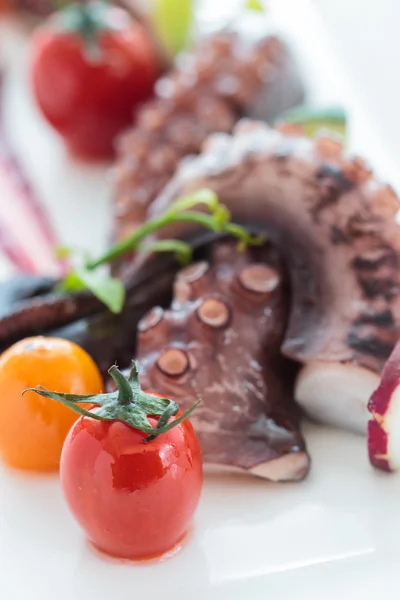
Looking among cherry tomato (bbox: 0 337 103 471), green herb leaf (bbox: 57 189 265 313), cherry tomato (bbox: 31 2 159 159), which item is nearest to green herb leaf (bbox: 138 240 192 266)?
green herb leaf (bbox: 57 189 265 313)

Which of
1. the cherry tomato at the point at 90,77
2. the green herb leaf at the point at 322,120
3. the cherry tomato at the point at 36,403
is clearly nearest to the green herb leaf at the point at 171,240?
the cherry tomato at the point at 36,403

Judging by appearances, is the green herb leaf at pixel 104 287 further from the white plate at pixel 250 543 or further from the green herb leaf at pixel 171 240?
the white plate at pixel 250 543

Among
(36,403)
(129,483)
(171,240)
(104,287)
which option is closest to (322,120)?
(171,240)

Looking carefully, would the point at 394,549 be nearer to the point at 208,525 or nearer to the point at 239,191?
the point at 208,525

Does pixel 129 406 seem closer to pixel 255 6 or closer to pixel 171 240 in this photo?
pixel 171 240

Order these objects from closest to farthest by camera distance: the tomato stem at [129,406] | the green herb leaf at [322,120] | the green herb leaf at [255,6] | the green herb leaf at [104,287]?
the tomato stem at [129,406] → the green herb leaf at [104,287] → the green herb leaf at [322,120] → the green herb leaf at [255,6]

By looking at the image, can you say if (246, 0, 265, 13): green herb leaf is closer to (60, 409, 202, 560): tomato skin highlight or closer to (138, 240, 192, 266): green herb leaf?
(138, 240, 192, 266): green herb leaf
